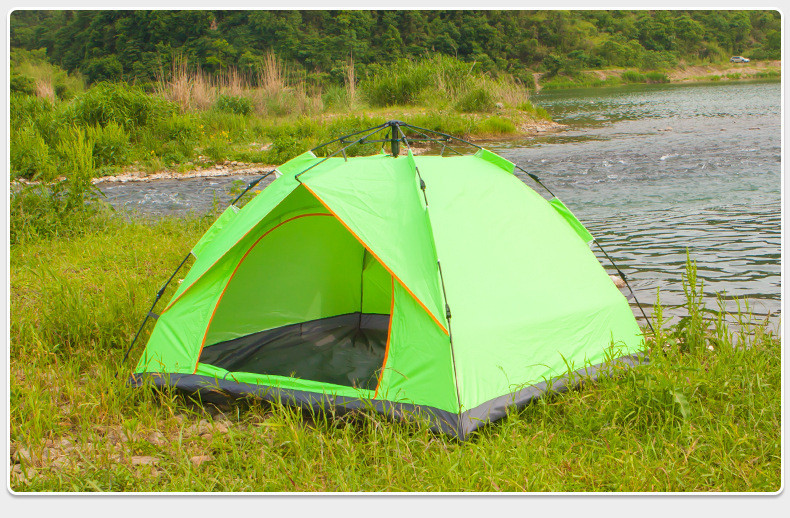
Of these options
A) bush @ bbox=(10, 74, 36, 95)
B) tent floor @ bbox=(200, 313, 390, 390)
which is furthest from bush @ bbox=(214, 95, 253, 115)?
tent floor @ bbox=(200, 313, 390, 390)

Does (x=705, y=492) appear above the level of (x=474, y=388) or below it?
below

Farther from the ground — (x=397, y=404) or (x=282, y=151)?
(x=282, y=151)

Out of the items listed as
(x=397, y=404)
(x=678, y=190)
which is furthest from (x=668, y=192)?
(x=397, y=404)

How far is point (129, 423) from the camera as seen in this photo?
3039 millimetres

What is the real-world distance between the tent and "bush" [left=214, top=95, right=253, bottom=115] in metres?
13.6

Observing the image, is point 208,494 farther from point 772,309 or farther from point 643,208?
point 643,208

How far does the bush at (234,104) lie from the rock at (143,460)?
15.2 meters

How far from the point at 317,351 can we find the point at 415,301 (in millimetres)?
1278

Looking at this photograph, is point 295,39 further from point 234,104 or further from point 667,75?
point 667,75

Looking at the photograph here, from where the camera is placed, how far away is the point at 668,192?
977 cm

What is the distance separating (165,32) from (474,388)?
3651 centimetres

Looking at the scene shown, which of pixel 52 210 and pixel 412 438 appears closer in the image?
pixel 412 438

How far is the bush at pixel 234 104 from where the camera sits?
56.0ft

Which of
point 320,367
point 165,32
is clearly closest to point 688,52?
point 165,32
